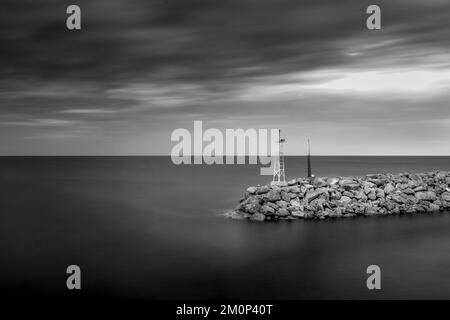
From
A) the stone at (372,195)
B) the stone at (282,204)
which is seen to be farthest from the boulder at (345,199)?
the stone at (282,204)

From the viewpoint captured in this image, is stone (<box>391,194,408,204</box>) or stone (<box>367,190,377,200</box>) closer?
stone (<box>367,190,377,200</box>)

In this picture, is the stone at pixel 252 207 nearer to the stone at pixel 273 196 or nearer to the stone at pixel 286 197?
the stone at pixel 273 196

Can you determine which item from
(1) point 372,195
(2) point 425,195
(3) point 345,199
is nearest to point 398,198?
(1) point 372,195

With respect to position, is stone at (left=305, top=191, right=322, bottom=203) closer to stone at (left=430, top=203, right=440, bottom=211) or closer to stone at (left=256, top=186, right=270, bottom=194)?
stone at (left=256, top=186, right=270, bottom=194)

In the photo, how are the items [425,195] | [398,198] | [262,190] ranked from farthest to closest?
[425,195] < [398,198] < [262,190]

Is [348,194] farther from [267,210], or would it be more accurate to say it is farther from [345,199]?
[267,210]

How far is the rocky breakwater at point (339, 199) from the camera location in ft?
112

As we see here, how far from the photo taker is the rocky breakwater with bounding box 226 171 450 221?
34.1 meters

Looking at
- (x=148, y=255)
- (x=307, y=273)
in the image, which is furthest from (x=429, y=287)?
(x=148, y=255)

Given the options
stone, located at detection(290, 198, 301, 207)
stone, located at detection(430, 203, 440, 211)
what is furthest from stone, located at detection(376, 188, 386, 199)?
stone, located at detection(290, 198, 301, 207)

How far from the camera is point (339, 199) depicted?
35750 millimetres

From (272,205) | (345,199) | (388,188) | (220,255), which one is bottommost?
(220,255)

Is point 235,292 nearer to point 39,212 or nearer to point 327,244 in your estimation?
point 327,244
